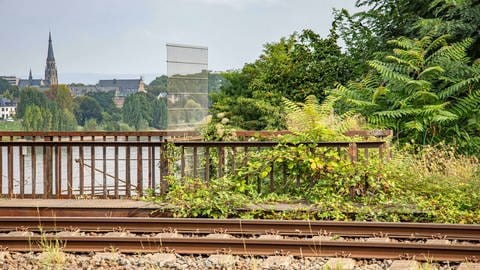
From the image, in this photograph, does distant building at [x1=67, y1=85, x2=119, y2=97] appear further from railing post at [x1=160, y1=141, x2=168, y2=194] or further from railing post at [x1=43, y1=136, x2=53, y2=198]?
railing post at [x1=160, y1=141, x2=168, y2=194]

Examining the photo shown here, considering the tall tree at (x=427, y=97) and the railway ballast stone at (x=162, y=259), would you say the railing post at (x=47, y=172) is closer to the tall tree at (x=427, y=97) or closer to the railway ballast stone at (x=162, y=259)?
the railway ballast stone at (x=162, y=259)

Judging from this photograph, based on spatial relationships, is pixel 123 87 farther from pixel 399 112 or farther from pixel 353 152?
pixel 353 152

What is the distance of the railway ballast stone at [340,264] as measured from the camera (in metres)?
6.79

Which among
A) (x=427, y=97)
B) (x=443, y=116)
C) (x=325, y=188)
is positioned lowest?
(x=325, y=188)

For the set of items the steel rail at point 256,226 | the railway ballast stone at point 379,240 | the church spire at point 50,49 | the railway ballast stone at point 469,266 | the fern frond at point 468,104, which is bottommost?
the railway ballast stone at point 469,266

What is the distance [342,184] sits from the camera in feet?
33.5

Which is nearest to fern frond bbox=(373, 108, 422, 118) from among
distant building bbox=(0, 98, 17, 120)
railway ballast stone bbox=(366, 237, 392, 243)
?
railway ballast stone bbox=(366, 237, 392, 243)

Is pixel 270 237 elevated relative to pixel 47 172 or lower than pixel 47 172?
lower

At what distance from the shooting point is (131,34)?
127 feet

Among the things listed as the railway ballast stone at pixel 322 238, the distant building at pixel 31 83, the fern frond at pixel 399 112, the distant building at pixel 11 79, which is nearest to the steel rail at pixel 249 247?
the railway ballast stone at pixel 322 238

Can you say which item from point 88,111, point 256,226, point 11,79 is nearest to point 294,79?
point 88,111

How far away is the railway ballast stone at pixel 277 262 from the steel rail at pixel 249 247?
6.6 inches

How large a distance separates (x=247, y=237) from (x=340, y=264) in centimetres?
183

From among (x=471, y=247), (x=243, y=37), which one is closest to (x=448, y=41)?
(x=471, y=247)
